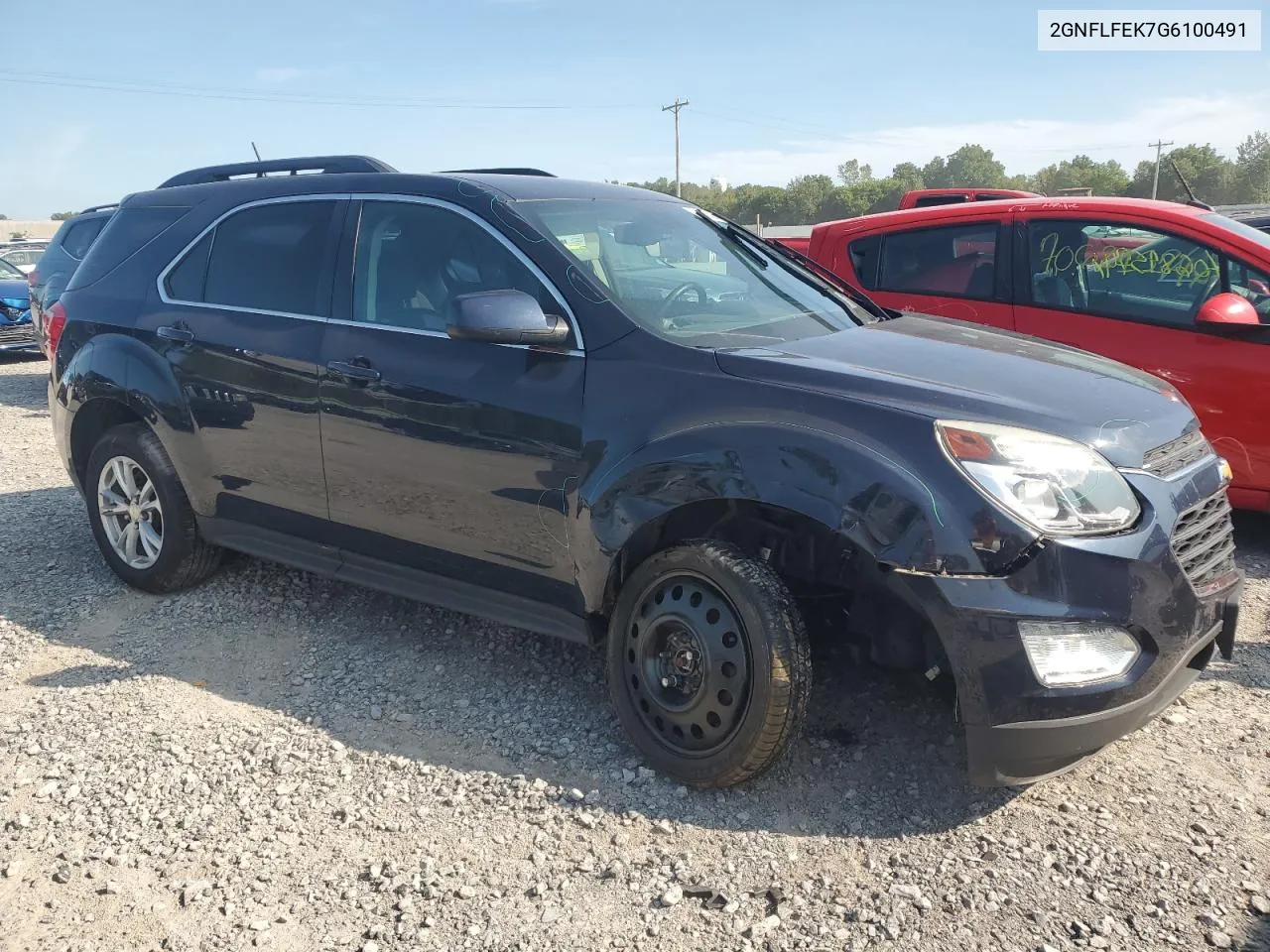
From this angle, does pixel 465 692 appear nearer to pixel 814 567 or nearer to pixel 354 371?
pixel 354 371

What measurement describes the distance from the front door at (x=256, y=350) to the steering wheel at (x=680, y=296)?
4.40 ft

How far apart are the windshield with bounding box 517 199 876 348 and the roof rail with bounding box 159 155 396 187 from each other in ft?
3.34

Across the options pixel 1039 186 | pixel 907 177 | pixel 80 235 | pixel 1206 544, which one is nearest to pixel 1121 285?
pixel 1206 544

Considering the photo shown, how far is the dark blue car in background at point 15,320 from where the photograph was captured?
44.8ft

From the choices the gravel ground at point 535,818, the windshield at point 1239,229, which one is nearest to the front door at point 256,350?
the gravel ground at point 535,818

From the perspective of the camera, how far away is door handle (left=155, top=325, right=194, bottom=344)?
13.8 ft

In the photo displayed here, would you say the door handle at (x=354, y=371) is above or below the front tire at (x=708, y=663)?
above

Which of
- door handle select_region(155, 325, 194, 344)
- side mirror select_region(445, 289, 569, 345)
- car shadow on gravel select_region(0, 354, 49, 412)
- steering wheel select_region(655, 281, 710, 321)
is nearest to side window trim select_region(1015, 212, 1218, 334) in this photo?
steering wheel select_region(655, 281, 710, 321)

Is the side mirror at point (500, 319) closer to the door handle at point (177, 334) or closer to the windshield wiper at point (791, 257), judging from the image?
the windshield wiper at point (791, 257)

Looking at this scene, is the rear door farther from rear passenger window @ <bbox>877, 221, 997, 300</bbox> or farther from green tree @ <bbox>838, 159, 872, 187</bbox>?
green tree @ <bbox>838, 159, 872, 187</bbox>

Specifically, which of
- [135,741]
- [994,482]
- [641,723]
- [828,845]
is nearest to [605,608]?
[641,723]

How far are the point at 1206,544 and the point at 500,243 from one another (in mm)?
2389

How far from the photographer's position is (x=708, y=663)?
2.91 meters

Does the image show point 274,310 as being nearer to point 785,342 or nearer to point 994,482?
point 785,342
